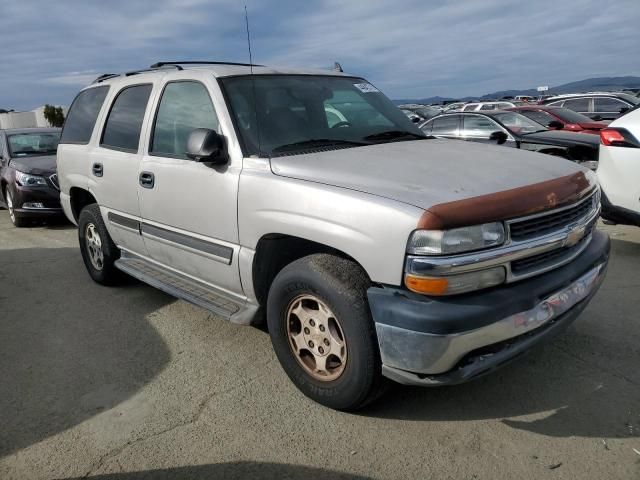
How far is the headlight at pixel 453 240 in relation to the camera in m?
2.25

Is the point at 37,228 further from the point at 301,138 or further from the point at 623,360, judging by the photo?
the point at 623,360

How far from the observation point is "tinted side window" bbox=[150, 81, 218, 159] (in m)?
3.42

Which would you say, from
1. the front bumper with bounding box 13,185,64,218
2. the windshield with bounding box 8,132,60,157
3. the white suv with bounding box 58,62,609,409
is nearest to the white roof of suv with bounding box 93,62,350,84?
the white suv with bounding box 58,62,609,409

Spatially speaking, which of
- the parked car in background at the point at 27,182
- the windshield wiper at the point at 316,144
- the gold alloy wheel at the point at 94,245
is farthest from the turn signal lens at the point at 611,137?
the parked car in background at the point at 27,182

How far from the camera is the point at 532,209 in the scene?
Answer: 2.44 metres

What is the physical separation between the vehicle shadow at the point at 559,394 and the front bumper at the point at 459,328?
0.47m

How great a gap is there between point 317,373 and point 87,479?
3.95ft

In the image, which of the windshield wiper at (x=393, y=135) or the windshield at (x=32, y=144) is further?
the windshield at (x=32, y=144)

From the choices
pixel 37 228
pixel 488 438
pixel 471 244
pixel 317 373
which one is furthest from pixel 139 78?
pixel 37 228

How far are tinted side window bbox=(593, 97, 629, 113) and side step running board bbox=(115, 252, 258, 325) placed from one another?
1536 centimetres

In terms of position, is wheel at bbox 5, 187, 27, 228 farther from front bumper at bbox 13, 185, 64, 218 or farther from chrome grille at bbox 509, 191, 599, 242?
chrome grille at bbox 509, 191, 599, 242

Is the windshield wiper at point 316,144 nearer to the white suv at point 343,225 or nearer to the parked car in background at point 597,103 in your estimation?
the white suv at point 343,225

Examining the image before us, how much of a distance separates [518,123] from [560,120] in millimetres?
1424

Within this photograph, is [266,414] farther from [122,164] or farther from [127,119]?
[127,119]
